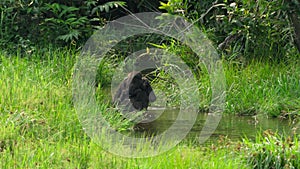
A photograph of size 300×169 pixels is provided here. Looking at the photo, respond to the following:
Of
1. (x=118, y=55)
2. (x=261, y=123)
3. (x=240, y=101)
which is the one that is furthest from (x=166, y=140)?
(x=118, y=55)

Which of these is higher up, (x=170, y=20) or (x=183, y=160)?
(x=170, y=20)

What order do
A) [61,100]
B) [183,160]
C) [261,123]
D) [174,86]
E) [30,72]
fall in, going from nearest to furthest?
1. [183,160]
2. [61,100]
3. [261,123]
4. [30,72]
5. [174,86]

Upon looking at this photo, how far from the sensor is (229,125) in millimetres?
6773

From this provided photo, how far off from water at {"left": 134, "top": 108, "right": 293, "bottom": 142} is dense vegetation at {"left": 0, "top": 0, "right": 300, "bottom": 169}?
15 cm

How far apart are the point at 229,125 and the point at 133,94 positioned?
3.58ft

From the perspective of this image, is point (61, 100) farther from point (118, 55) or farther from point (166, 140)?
point (118, 55)

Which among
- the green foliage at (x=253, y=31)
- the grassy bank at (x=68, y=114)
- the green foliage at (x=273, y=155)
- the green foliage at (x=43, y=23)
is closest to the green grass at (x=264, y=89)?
the grassy bank at (x=68, y=114)

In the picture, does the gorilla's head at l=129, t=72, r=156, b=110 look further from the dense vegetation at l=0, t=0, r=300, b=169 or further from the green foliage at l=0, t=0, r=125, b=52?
the green foliage at l=0, t=0, r=125, b=52

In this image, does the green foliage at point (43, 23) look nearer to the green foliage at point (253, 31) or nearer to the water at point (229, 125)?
the green foliage at point (253, 31)

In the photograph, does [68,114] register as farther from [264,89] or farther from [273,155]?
[264,89]

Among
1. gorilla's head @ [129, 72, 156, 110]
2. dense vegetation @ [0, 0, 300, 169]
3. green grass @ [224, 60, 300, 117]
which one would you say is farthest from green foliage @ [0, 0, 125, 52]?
gorilla's head @ [129, 72, 156, 110]

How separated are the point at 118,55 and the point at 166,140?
4366mm

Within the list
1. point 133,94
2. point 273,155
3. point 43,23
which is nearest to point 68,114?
point 133,94

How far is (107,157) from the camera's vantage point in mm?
4820
